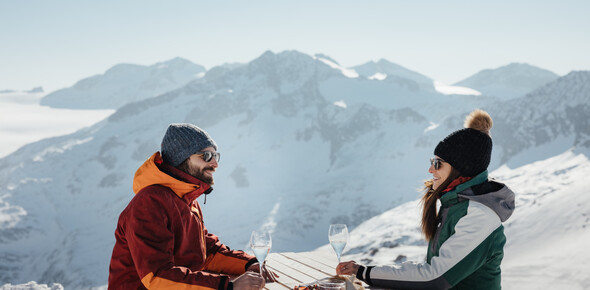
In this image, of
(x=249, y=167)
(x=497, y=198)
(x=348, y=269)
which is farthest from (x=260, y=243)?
(x=249, y=167)

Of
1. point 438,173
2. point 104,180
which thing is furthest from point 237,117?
point 438,173

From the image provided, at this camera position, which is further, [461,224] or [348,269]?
[348,269]

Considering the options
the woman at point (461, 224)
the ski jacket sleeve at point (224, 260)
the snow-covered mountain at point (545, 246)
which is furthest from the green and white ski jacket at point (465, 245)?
the ski jacket sleeve at point (224, 260)

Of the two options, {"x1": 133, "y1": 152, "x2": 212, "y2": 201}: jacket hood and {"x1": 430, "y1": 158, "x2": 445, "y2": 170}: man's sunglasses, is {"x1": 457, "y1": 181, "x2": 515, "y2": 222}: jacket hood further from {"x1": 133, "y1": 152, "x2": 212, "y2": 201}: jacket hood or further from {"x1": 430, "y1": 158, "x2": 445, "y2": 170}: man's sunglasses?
{"x1": 133, "y1": 152, "x2": 212, "y2": 201}: jacket hood

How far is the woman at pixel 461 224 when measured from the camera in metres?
3.42

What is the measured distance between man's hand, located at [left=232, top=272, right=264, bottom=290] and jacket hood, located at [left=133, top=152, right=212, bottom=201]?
1.01 meters

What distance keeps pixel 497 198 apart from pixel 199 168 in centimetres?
274

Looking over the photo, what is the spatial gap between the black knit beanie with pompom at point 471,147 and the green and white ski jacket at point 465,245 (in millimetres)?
130

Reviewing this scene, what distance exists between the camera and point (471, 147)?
3.74 m

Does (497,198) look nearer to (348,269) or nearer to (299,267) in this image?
(348,269)

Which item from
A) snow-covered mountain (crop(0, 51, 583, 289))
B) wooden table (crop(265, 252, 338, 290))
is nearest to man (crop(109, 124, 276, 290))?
wooden table (crop(265, 252, 338, 290))

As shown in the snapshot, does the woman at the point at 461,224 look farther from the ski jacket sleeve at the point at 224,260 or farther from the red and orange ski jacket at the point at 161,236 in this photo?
the red and orange ski jacket at the point at 161,236

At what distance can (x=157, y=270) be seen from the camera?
129 inches

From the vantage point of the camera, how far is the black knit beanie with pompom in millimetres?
3738
